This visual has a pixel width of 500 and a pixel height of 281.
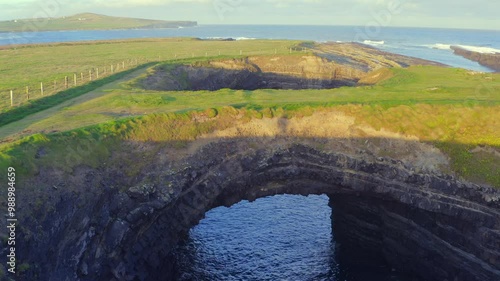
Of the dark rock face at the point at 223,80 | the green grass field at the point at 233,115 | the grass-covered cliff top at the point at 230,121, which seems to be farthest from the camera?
the dark rock face at the point at 223,80

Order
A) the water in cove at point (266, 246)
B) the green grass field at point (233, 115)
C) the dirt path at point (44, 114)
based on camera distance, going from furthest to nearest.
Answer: the water in cove at point (266, 246), the dirt path at point (44, 114), the green grass field at point (233, 115)

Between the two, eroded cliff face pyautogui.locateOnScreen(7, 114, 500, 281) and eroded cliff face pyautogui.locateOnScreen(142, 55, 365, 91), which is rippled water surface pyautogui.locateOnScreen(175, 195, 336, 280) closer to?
eroded cliff face pyautogui.locateOnScreen(7, 114, 500, 281)

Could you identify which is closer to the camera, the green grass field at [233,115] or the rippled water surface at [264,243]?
the green grass field at [233,115]

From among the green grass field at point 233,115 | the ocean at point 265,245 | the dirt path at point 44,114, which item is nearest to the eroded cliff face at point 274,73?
the dirt path at point 44,114

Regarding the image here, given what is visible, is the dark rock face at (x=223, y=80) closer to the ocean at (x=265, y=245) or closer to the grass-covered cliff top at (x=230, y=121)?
the grass-covered cliff top at (x=230, y=121)

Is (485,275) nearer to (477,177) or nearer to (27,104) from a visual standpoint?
(477,177)
